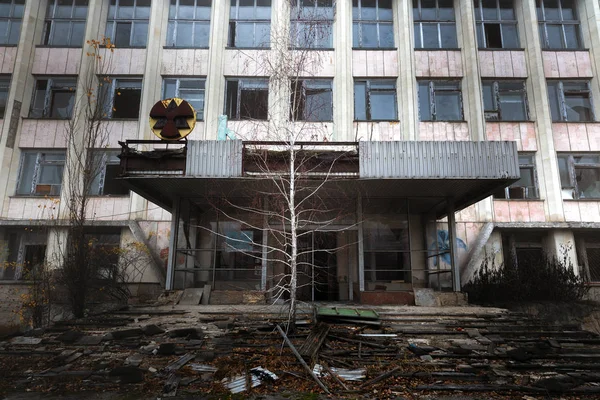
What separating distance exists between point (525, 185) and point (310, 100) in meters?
10.6

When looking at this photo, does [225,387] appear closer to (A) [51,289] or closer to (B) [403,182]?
(B) [403,182]

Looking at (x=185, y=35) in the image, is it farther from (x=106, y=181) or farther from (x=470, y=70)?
(x=470, y=70)

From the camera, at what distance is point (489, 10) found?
19.6 m

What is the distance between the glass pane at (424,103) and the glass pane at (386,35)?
2.56 metres

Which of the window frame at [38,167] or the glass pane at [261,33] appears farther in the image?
the glass pane at [261,33]

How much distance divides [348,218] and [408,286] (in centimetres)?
366

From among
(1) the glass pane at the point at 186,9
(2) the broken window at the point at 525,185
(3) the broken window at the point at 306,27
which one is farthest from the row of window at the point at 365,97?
(3) the broken window at the point at 306,27

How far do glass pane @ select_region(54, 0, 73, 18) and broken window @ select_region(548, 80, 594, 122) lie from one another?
23111mm

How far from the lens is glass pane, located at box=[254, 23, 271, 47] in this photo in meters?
19.0

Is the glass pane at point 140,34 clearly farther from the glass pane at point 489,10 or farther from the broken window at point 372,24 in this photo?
the glass pane at point 489,10

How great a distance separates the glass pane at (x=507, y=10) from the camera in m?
19.5

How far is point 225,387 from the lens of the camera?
21.4ft

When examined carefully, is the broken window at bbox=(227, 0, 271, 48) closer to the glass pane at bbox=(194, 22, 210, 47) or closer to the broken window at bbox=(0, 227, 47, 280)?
the glass pane at bbox=(194, 22, 210, 47)

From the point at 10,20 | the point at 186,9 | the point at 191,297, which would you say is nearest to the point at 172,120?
the point at 191,297
